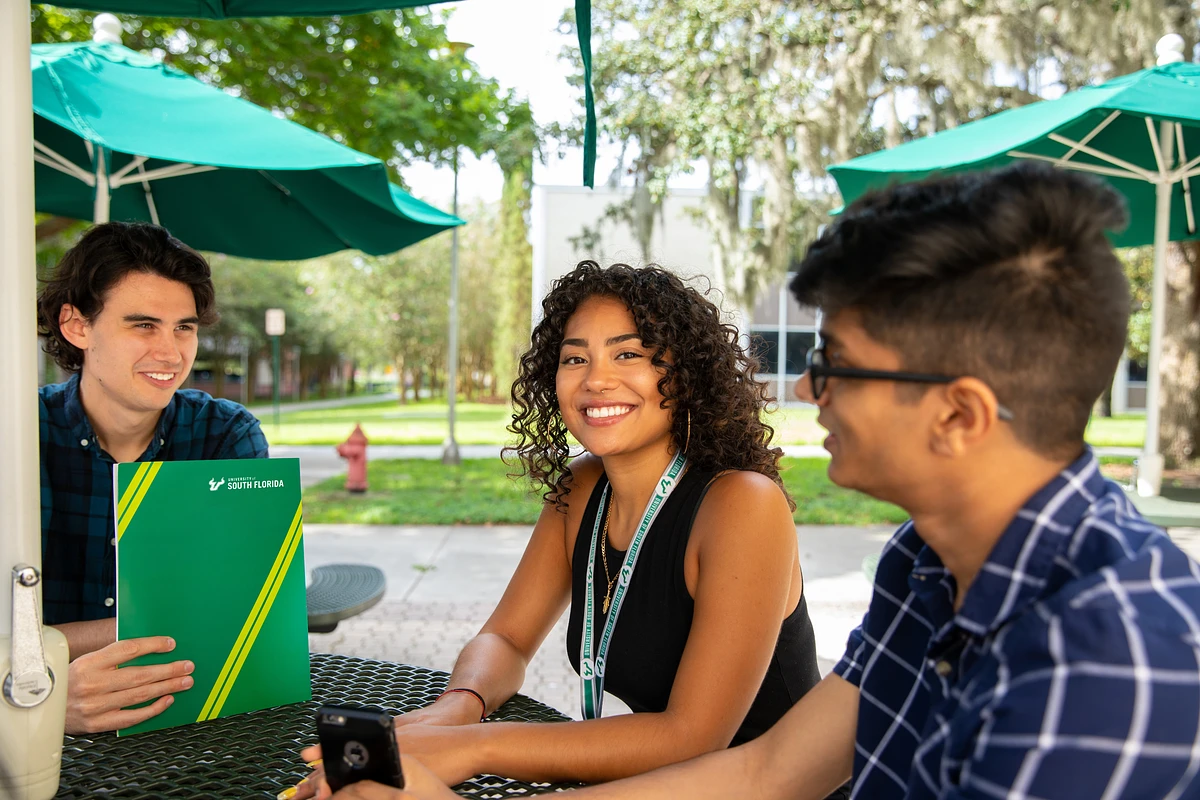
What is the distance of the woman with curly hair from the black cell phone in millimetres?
206

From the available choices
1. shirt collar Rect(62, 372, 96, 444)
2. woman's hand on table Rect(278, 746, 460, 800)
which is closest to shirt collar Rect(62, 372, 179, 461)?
shirt collar Rect(62, 372, 96, 444)

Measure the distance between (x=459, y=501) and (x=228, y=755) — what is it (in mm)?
7799

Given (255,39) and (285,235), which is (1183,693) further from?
(255,39)

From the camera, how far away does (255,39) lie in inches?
290

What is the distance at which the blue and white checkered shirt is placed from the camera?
79cm

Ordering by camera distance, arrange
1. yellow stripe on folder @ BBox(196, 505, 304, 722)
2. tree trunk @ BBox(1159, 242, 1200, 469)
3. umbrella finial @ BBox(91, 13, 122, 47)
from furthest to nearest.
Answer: tree trunk @ BBox(1159, 242, 1200, 469) < umbrella finial @ BBox(91, 13, 122, 47) < yellow stripe on folder @ BBox(196, 505, 304, 722)

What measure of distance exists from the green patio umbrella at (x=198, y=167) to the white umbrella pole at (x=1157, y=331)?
3.98m

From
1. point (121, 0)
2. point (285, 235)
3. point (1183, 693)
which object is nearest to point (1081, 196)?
point (1183, 693)

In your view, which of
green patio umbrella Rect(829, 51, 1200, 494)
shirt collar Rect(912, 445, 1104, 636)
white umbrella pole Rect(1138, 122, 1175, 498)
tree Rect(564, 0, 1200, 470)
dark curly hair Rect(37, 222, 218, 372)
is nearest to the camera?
shirt collar Rect(912, 445, 1104, 636)

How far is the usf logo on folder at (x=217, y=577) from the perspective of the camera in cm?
148

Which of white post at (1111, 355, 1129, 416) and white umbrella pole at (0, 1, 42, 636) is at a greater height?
white umbrella pole at (0, 1, 42, 636)

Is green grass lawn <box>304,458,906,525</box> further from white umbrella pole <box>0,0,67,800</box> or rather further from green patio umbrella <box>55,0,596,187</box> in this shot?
white umbrella pole <box>0,0,67,800</box>

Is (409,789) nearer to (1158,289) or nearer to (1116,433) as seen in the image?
(1158,289)

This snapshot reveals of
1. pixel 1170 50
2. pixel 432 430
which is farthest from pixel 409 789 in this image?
pixel 432 430
